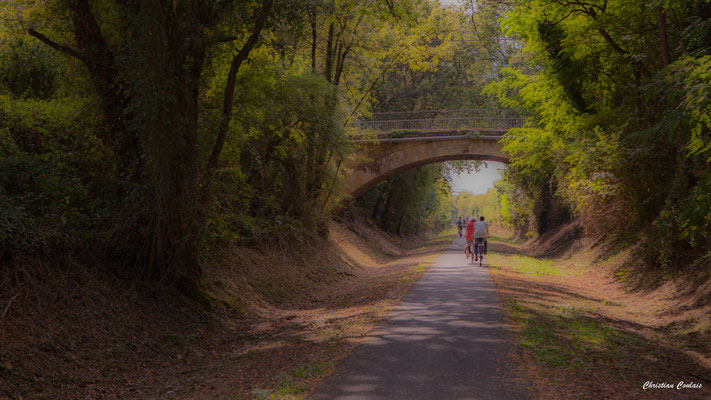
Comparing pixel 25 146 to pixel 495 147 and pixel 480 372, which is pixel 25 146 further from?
pixel 495 147

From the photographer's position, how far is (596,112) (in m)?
15.9

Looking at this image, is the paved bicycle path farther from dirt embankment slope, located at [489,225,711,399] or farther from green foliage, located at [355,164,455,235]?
green foliage, located at [355,164,455,235]

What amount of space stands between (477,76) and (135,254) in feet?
99.7

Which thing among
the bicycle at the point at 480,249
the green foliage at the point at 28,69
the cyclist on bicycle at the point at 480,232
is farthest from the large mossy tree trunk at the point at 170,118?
the bicycle at the point at 480,249

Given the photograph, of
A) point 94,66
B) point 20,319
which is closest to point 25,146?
point 94,66

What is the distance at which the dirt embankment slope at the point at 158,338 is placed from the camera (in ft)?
19.2

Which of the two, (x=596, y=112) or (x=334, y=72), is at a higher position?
(x=334, y=72)

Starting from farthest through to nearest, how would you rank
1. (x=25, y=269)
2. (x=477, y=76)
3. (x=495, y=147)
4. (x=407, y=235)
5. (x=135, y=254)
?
(x=407, y=235) → (x=477, y=76) → (x=495, y=147) → (x=135, y=254) → (x=25, y=269)

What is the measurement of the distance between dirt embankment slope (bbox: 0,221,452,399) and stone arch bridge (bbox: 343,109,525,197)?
18.5m

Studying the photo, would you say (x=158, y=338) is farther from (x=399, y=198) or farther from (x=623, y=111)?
(x=399, y=198)

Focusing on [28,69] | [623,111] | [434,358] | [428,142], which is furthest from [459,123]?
[434,358]

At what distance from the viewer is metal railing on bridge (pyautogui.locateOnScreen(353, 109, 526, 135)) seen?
93.9ft

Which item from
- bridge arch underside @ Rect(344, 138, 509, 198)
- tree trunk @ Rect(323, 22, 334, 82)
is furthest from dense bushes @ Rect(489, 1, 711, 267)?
bridge arch underside @ Rect(344, 138, 509, 198)

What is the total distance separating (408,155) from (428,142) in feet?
4.38
